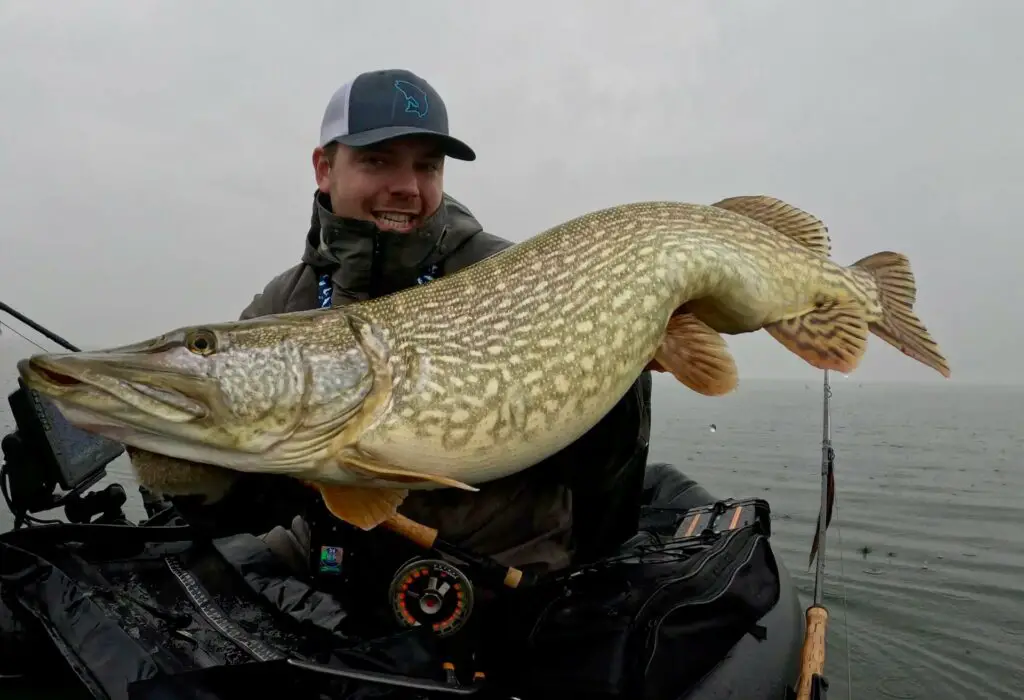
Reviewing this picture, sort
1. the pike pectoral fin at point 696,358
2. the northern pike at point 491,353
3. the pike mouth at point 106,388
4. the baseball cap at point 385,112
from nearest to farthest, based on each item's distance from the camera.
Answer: the pike mouth at point 106,388, the northern pike at point 491,353, the pike pectoral fin at point 696,358, the baseball cap at point 385,112

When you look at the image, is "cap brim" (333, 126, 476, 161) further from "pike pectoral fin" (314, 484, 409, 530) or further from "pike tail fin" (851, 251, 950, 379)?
"pike tail fin" (851, 251, 950, 379)

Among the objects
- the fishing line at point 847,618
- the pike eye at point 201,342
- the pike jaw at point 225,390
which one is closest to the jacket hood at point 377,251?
the pike jaw at point 225,390

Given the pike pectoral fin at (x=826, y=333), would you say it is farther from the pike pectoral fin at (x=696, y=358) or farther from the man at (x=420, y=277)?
the man at (x=420, y=277)

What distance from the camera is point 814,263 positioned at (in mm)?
2246

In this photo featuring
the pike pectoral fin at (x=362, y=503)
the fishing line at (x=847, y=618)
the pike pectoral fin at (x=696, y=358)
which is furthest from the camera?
the fishing line at (x=847, y=618)

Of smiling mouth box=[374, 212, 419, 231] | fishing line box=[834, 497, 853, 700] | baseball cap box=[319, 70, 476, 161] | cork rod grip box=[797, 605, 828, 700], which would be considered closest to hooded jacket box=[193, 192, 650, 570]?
smiling mouth box=[374, 212, 419, 231]

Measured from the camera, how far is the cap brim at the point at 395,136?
2105mm

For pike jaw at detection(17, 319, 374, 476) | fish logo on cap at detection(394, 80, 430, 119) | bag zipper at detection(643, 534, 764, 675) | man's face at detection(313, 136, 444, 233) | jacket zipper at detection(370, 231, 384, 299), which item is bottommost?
bag zipper at detection(643, 534, 764, 675)

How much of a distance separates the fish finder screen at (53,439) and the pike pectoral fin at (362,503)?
3.44 ft

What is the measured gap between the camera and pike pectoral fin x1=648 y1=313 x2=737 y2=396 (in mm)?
2033

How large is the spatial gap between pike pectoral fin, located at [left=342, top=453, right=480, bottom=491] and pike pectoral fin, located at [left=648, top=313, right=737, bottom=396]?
82 cm

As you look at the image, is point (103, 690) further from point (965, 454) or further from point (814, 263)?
point (965, 454)

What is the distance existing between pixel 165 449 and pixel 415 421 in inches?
22.4

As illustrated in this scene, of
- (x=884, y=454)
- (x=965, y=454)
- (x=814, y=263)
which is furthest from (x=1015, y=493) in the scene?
(x=814, y=263)
